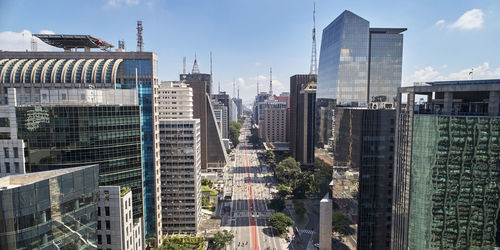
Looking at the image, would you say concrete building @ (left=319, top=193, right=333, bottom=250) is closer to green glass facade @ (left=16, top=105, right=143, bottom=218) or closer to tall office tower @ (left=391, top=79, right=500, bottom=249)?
tall office tower @ (left=391, top=79, right=500, bottom=249)

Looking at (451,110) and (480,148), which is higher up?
(451,110)

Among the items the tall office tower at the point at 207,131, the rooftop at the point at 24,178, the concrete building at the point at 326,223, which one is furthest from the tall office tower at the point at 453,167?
the tall office tower at the point at 207,131

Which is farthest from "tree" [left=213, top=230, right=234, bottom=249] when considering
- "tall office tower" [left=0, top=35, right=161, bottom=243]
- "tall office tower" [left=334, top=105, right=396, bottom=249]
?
"tall office tower" [left=334, top=105, right=396, bottom=249]

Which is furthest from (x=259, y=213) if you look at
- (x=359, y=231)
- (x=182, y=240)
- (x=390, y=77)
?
(x=390, y=77)

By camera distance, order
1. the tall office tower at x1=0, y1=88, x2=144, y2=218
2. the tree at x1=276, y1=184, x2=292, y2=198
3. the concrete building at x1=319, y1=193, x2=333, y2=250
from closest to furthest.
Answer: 1. the tall office tower at x1=0, y1=88, x2=144, y2=218
2. the concrete building at x1=319, y1=193, x2=333, y2=250
3. the tree at x1=276, y1=184, x2=292, y2=198

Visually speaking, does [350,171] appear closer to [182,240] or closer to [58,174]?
[182,240]

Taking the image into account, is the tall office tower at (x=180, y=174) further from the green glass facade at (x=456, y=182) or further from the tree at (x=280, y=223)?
the green glass facade at (x=456, y=182)

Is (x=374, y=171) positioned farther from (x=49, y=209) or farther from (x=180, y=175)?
(x=49, y=209)
